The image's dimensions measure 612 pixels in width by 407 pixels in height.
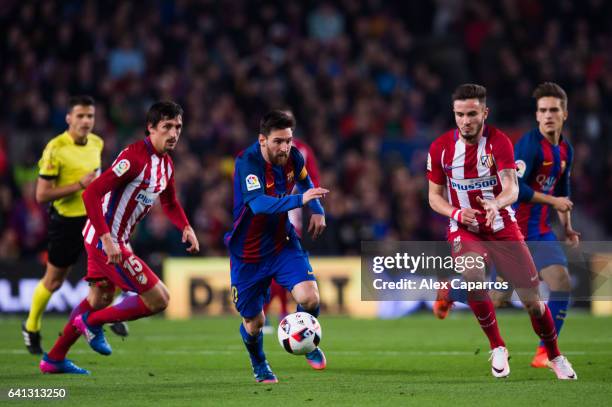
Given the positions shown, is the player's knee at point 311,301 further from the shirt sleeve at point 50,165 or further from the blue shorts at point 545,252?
the shirt sleeve at point 50,165

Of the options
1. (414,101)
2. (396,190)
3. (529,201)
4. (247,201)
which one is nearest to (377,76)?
(414,101)

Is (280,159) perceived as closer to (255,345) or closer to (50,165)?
(255,345)

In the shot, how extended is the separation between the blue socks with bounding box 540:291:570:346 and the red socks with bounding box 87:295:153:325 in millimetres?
3464

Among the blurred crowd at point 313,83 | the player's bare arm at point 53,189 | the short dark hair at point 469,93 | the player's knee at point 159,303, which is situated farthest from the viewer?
the blurred crowd at point 313,83

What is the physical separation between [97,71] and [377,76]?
5.08m

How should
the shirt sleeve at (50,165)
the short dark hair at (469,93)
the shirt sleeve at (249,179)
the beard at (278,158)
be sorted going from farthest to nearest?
1. the shirt sleeve at (50,165)
2. the short dark hair at (469,93)
3. the beard at (278,158)
4. the shirt sleeve at (249,179)

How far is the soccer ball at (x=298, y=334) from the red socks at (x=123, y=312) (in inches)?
50.4

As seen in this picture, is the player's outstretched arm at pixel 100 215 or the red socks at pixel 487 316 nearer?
the player's outstretched arm at pixel 100 215

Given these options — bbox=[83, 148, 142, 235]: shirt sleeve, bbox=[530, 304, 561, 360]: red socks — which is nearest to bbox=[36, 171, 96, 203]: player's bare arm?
bbox=[83, 148, 142, 235]: shirt sleeve

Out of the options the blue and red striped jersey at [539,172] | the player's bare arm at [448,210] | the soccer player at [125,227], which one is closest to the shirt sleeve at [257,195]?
the soccer player at [125,227]

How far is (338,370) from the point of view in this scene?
366 inches

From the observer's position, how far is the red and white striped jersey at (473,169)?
28.0 feet

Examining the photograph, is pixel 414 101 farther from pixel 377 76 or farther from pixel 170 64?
pixel 170 64

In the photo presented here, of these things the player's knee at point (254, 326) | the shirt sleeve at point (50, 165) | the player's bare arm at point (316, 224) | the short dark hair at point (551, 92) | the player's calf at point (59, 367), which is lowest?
the player's calf at point (59, 367)
